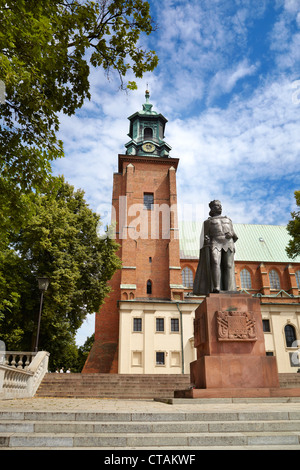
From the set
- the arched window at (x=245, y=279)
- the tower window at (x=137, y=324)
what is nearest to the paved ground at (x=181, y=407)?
the tower window at (x=137, y=324)

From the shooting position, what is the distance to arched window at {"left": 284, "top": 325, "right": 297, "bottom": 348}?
30.9 m

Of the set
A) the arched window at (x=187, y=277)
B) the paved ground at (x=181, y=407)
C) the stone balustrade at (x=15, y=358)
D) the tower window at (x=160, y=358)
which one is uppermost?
the arched window at (x=187, y=277)

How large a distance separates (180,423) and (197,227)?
38.9 metres

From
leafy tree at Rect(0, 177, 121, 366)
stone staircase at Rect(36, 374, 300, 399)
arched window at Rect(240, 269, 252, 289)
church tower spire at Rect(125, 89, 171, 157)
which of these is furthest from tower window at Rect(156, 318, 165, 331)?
church tower spire at Rect(125, 89, 171, 157)

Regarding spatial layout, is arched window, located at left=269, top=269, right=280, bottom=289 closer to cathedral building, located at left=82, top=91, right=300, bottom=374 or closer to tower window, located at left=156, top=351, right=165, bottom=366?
cathedral building, located at left=82, top=91, right=300, bottom=374

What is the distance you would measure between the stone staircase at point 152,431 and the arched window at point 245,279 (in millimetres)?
34429

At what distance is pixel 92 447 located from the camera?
3330mm

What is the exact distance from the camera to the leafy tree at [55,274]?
744 inches

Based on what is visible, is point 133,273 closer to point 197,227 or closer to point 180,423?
point 197,227

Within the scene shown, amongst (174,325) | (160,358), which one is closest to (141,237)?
(174,325)

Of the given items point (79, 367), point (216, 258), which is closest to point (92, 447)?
point (216, 258)

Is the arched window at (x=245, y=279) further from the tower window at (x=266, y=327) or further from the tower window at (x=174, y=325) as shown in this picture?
the tower window at (x=174, y=325)

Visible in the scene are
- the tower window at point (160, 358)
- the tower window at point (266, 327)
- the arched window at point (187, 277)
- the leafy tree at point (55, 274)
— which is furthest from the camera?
the arched window at point (187, 277)

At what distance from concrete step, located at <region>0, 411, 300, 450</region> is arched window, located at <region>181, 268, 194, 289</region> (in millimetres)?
31787
